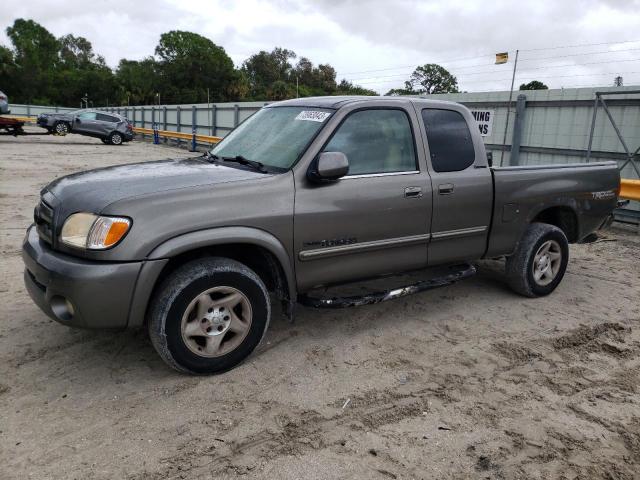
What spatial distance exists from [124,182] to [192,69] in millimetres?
88613

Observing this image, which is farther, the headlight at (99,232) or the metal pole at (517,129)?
the metal pole at (517,129)

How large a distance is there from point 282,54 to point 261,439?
110 metres

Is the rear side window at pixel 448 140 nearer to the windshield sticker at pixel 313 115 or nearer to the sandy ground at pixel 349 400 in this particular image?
the windshield sticker at pixel 313 115

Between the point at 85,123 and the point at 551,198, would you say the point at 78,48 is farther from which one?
the point at 551,198

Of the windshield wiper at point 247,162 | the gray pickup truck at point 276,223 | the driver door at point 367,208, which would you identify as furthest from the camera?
the windshield wiper at point 247,162

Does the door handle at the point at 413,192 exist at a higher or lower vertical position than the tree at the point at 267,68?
lower

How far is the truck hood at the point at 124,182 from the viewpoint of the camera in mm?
3158

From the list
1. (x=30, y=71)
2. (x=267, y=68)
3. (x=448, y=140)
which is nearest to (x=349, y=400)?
(x=448, y=140)

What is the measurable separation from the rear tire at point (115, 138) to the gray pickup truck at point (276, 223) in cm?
2299

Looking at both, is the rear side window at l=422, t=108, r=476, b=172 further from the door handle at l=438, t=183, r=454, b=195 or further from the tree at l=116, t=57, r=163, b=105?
the tree at l=116, t=57, r=163, b=105

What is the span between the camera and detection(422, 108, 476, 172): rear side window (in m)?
4.30

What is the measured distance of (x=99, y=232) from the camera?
3014 mm

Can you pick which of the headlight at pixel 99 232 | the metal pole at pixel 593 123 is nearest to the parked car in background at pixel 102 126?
the metal pole at pixel 593 123

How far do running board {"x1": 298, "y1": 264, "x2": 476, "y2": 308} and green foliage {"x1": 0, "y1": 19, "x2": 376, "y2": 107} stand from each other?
60669 millimetres
